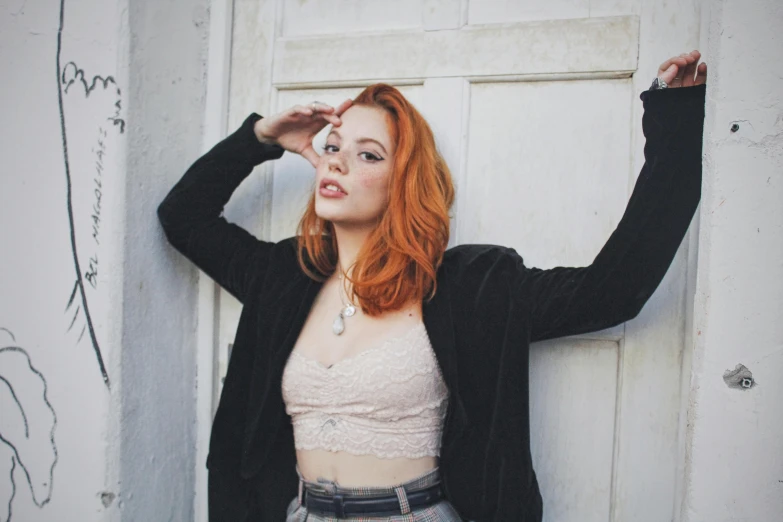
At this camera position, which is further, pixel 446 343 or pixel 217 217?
pixel 217 217

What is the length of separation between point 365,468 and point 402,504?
0.13 meters

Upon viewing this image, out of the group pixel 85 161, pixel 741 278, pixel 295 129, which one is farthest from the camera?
pixel 295 129

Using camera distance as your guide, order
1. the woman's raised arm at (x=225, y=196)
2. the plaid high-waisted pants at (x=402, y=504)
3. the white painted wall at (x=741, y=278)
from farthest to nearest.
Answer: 1. the woman's raised arm at (x=225, y=196)
2. the plaid high-waisted pants at (x=402, y=504)
3. the white painted wall at (x=741, y=278)

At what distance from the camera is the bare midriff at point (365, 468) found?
4.60 ft

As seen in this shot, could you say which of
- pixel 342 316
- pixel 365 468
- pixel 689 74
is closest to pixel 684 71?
pixel 689 74

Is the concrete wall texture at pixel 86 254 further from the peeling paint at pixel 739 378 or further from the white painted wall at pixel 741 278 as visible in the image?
the peeling paint at pixel 739 378

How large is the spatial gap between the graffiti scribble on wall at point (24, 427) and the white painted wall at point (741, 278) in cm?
173

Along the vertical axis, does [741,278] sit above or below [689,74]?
below

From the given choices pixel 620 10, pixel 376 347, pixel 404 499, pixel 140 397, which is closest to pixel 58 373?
pixel 140 397

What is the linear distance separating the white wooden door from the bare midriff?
1.37 feet

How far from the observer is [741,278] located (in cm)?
114

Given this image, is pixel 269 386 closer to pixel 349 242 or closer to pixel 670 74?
pixel 349 242

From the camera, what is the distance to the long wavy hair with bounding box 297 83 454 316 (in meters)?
1.48

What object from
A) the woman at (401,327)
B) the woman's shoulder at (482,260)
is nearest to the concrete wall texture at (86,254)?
the woman at (401,327)
